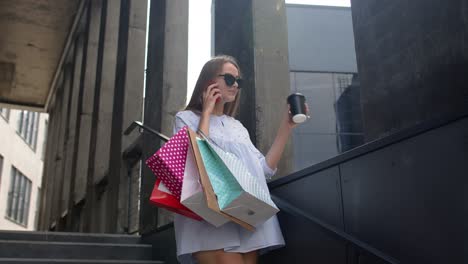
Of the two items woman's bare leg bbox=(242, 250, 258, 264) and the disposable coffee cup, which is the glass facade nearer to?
the disposable coffee cup

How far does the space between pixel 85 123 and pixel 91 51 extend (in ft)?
5.80

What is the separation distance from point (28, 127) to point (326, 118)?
18144mm

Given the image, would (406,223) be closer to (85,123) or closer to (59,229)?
(85,123)

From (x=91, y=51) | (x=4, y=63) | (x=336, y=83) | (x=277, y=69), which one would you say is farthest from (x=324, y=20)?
(x=277, y=69)

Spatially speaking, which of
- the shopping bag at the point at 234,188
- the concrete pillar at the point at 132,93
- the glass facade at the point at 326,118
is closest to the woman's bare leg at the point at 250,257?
the shopping bag at the point at 234,188

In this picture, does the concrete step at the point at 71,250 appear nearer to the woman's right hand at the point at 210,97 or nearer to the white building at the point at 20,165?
the woman's right hand at the point at 210,97

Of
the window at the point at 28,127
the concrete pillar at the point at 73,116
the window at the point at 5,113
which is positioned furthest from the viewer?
the window at the point at 28,127

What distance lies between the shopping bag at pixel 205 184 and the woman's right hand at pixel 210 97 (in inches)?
7.6

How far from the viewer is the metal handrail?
6.90ft

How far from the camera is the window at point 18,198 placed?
25697 millimetres

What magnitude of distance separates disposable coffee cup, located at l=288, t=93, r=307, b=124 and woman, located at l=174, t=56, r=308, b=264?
0.09m

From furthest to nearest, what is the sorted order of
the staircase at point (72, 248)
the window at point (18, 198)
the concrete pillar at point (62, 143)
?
the window at point (18, 198) < the concrete pillar at point (62, 143) < the staircase at point (72, 248)

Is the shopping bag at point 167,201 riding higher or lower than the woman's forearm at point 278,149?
lower

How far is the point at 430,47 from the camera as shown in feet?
7.90
